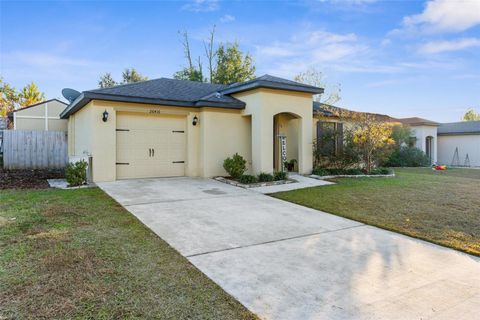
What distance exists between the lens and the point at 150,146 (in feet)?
36.5

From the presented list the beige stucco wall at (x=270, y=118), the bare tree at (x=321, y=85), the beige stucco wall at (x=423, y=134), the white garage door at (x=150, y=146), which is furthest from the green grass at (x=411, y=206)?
the bare tree at (x=321, y=85)

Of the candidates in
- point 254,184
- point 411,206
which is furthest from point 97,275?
point 254,184

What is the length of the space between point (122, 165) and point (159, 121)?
2.00 metres

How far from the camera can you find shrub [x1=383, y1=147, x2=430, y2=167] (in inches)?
786

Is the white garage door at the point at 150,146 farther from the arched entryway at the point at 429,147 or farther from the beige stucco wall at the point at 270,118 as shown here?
the arched entryway at the point at 429,147

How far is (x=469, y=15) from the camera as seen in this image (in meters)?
11.2

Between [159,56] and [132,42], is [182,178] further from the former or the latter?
[159,56]

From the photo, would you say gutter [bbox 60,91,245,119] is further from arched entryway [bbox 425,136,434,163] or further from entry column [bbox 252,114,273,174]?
arched entryway [bbox 425,136,434,163]

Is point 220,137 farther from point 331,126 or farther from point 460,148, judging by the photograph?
point 460,148

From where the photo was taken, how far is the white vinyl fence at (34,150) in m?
14.9

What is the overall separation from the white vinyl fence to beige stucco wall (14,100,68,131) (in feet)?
18.5

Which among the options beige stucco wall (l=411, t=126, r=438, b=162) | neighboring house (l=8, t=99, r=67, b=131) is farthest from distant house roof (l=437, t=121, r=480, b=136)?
neighboring house (l=8, t=99, r=67, b=131)

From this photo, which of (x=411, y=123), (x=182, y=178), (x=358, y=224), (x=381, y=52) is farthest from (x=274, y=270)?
(x=411, y=123)

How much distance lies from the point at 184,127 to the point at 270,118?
3.20 metres
